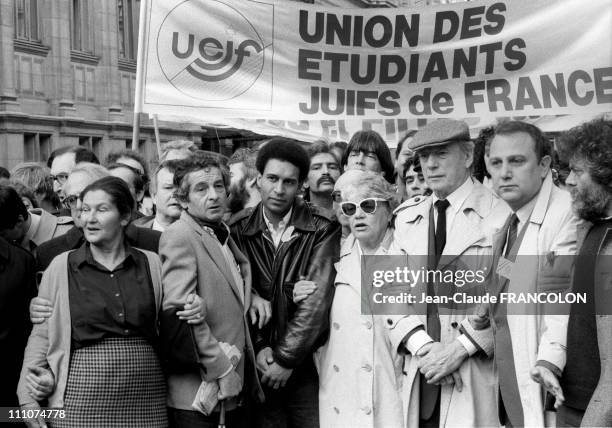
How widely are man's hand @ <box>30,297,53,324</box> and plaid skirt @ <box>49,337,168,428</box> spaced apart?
0.72 ft

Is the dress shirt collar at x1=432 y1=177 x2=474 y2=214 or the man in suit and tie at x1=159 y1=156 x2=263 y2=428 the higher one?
the dress shirt collar at x1=432 y1=177 x2=474 y2=214

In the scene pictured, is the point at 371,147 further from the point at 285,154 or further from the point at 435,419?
the point at 435,419

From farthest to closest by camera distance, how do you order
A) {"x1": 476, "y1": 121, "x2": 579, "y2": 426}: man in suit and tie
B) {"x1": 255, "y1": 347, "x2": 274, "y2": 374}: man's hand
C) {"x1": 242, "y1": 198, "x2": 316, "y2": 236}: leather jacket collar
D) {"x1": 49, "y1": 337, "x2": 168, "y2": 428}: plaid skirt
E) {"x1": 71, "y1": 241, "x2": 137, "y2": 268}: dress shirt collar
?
1. {"x1": 242, "y1": 198, "x2": 316, "y2": 236}: leather jacket collar
2. {"x1": 255, "y1": 347, "x2": 274, "y2": 374}: man's hand
3. {"x1": 71, "y1": 241, "x2": 137, "y2": 268}: dress shirt collar
4. {"x1": 49, "y1": 337, "x2": 168, "y2": 428}: plaid skirt
5. {"x1": 476, "y1": 121, "x2": 579, "y2": 426}: man in suit and tie

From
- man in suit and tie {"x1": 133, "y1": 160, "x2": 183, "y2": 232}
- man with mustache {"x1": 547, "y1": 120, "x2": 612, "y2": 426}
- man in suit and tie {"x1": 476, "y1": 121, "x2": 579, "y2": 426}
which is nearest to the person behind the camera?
man with mustache {"x1": 547, "y1": 120, "x2": 612, "y2": 426}

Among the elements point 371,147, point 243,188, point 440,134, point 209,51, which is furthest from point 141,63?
point 440,134

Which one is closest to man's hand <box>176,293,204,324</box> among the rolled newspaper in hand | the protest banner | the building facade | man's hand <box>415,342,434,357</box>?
the rolled newspaper in hand

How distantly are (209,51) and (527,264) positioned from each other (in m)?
3.38

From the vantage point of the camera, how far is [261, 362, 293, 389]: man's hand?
169 inches

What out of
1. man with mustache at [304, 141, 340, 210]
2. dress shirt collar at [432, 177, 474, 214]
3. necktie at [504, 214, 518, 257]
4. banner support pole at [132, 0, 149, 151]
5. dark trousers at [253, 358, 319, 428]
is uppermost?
banner support pole at [132, 0, 149, 151]

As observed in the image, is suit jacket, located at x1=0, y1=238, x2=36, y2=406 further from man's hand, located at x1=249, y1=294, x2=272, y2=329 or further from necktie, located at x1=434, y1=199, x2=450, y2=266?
necktie, located at x1=434, y1=199, x2=450, y2=266

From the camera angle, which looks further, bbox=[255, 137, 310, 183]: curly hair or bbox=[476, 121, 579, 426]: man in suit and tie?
bbox=[255, 137, 310, 183]: curly hair

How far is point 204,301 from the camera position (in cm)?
409

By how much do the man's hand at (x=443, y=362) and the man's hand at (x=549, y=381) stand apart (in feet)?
1.28

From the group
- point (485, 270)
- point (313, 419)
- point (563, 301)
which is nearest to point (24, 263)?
point (313, 419)
